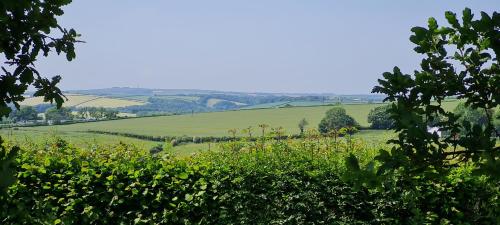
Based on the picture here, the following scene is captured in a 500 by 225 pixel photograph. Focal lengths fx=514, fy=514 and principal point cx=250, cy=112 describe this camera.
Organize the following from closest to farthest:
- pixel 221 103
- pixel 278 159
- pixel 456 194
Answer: pixel 456 194 → pixel 278 159 → pixel 221 103

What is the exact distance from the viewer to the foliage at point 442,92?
2.25 metres

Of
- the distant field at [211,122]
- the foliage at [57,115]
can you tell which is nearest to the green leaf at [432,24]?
the distant field at [211,122]

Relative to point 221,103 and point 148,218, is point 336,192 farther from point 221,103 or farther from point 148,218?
point 221,103

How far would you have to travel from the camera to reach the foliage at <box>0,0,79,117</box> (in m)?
2.23

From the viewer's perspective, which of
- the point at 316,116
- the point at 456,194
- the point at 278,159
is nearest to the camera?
the point at 456,194

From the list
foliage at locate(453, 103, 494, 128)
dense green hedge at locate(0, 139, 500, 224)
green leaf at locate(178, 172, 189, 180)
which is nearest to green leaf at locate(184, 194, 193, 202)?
dense green hedge at locate(0, 139, 500, 224)

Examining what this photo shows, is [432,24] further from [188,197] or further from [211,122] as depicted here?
[211,122]

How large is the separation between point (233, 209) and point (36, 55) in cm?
524

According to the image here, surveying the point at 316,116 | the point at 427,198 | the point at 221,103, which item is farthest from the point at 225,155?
the point at 221,103

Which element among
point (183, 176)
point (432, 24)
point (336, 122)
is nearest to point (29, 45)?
point (432, 24)

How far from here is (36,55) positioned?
97.3 inches

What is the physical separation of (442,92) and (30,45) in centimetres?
203

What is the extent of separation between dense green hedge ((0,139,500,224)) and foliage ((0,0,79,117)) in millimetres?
4774

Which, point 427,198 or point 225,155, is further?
point 225,155
